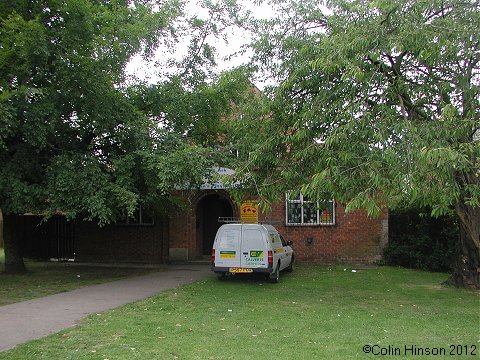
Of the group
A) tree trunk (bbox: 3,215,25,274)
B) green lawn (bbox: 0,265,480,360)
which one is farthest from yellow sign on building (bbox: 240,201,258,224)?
tree trunk (bbox: 3,215,25,274)

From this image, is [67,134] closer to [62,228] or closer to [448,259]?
[62,228]

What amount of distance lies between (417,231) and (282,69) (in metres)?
10.6

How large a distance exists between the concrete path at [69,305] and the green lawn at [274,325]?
17.4 inches

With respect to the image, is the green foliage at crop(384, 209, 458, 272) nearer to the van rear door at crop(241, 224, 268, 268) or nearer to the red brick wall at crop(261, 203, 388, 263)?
the red brick wall at crop(261, 203, 388, 263)

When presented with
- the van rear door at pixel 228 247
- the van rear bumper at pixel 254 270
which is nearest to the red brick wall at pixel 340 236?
the van rear door at pixel 228 247


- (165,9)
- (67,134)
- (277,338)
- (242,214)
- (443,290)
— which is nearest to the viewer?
(277,338)

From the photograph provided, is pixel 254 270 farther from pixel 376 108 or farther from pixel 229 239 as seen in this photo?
pixel 376 108

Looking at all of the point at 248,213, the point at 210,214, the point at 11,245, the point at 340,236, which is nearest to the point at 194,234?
the point at 210,214

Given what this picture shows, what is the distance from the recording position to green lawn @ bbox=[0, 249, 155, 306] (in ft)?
38.8

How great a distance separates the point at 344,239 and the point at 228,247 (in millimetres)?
7192

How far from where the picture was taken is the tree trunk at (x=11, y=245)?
15.4 meters

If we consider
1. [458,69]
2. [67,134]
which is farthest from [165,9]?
[458,69]

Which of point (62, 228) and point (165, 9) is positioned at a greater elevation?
point (165, 9)

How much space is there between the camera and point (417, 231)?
18594mm
